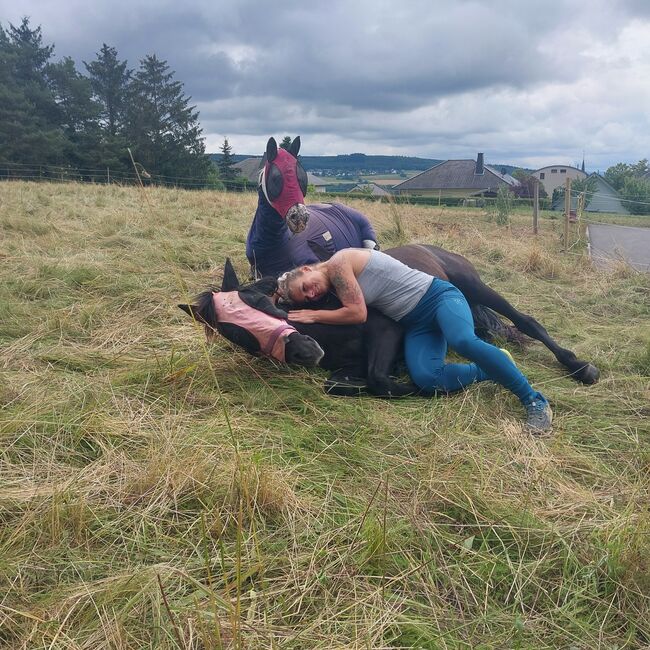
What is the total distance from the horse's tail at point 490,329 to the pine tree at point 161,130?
26835 mm

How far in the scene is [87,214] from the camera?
7848 millimetres

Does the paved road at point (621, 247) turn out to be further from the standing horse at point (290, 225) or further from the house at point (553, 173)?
the house at point (553, 173)

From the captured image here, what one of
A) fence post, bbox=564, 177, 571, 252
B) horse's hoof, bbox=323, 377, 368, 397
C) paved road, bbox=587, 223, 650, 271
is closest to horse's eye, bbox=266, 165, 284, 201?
horse's hoof, bbox=323, 377, 368, 397

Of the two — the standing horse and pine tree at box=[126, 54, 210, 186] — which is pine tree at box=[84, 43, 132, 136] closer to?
pine tree at box=[126, 54, 210, 186]

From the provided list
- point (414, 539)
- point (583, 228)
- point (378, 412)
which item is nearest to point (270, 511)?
point (414, 539)

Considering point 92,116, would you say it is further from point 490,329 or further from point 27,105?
point 490,329

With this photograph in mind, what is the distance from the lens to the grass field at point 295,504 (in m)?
1.37

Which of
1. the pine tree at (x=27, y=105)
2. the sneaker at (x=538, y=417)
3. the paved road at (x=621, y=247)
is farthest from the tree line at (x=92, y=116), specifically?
the sneaker at (x=538, y=417)

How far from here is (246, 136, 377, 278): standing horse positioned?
335cm

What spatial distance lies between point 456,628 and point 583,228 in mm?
9469

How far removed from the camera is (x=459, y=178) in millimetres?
50688

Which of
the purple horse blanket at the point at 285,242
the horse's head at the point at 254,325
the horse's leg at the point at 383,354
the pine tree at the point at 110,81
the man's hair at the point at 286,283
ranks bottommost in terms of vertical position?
the horse's leg at the point at 383,354

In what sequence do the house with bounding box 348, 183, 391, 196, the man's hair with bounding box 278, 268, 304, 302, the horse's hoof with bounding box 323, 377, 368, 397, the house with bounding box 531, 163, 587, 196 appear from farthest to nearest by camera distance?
1. the house with bounding box 531, 163, 587, 196
2. the house with bounding box 348, 183, 391, 196
3. the man's hair with bounding box 278, 268, 304, 302
4. the horse's hoof with bounding box 323, 377, 368, 397

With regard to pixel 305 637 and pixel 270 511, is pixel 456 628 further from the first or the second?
pixel 270 511
